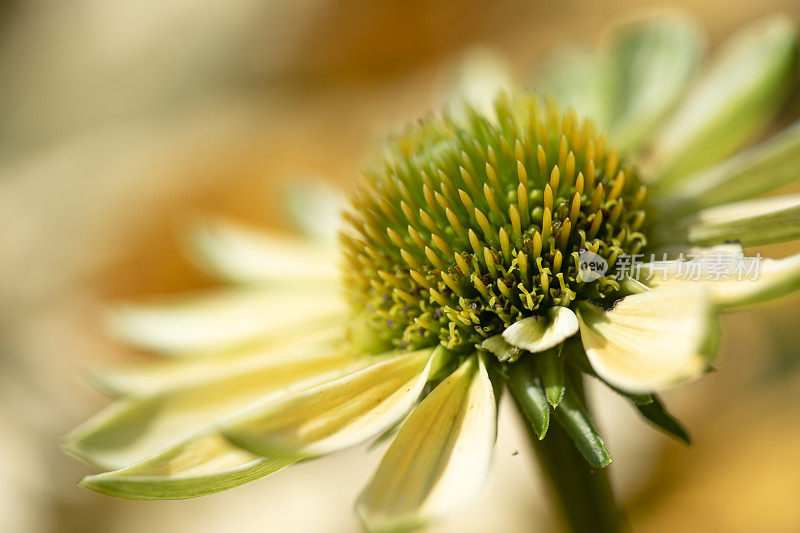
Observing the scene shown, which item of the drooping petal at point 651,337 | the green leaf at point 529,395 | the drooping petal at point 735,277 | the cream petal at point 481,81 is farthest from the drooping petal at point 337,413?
the cream petal at point 481,81

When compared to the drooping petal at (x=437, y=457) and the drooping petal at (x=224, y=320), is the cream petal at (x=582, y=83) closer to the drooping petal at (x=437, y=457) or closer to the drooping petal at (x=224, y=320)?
the drooping petal at (x=224, y=320)

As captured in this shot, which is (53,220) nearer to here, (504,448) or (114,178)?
(114,178)

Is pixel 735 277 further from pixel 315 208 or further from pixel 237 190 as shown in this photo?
pixel 237 190

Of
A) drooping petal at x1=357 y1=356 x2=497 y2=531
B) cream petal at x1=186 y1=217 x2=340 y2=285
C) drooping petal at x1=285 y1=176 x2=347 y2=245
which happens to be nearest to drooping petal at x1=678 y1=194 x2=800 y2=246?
drooping petal at x1=357 y1=356 x2=497 y2=531

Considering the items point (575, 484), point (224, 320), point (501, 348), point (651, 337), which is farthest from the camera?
point (224, 320)

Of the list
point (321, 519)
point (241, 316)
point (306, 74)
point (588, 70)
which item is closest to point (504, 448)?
point (321, 519)

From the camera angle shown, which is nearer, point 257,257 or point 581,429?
point 581,429

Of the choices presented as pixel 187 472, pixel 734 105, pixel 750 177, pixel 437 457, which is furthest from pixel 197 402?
pixel 734 105
